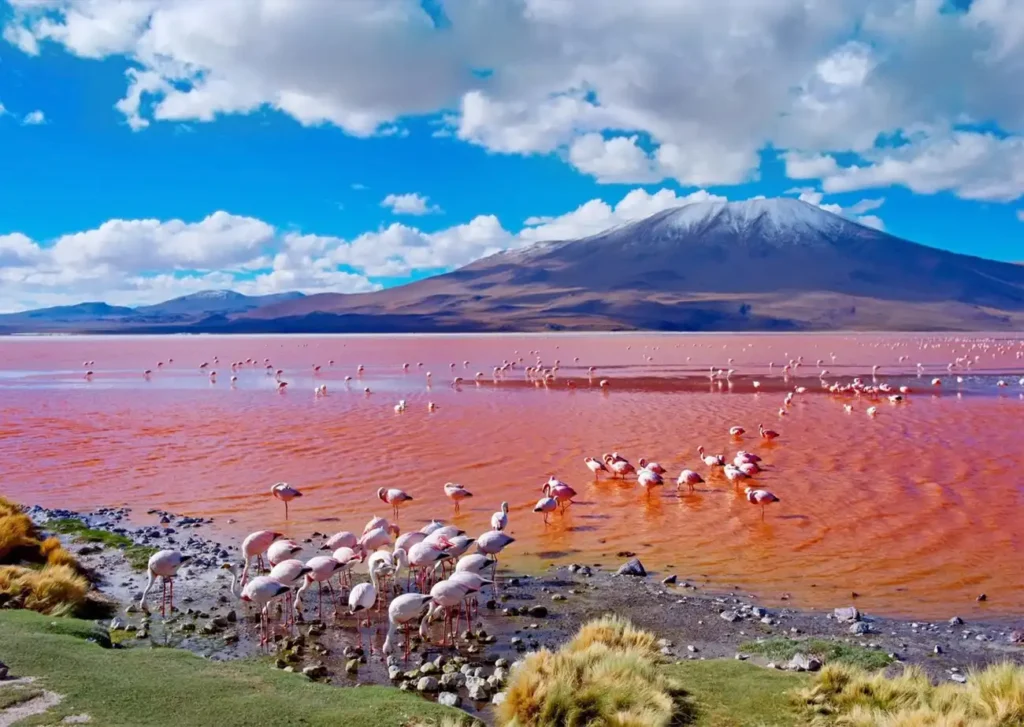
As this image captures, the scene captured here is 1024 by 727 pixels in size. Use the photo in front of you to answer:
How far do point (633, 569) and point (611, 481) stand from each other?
645cm

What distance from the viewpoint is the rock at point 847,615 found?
32.1ft

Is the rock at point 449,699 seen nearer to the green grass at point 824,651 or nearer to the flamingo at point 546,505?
the green grass at point 824,651

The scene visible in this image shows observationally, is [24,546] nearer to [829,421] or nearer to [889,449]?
[889,449]

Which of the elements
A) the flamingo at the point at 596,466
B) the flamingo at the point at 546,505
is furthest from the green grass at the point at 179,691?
the flamingo at the point at 596,466

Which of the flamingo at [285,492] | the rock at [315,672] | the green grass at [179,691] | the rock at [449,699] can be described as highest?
the flamingo at [285,492]

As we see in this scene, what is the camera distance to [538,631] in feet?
31.4

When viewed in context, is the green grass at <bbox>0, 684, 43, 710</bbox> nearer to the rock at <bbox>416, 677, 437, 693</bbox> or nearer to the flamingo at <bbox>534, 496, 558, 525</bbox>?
the rock at <bbox>416, 677, 437, 693</bbox>

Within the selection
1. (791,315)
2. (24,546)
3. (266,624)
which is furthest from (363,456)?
(791,315)

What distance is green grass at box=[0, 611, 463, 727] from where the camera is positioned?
6.38m

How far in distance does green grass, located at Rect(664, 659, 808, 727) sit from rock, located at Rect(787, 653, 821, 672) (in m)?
0.36

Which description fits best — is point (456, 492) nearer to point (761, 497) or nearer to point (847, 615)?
point (761, 497)

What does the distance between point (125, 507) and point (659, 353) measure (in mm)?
59439

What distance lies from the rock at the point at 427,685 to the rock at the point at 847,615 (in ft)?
16.9

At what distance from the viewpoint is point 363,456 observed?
21.1m
